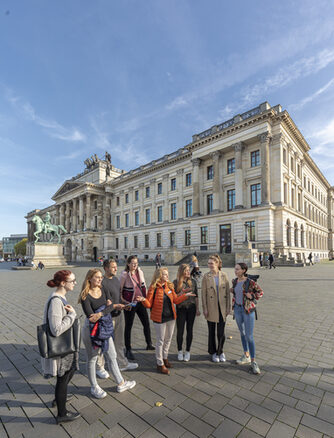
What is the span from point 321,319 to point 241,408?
15.5 feet

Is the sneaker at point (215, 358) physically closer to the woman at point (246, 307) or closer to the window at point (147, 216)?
the woman at point (246, 307)

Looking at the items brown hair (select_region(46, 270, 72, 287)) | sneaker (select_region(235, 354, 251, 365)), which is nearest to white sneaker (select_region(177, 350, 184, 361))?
sneaker (select_region(235, 354, 251, 365))

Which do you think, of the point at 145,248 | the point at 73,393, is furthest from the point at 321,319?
the point at 145,248

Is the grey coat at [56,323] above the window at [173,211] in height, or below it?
below

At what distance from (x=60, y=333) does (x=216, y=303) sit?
2.61 m

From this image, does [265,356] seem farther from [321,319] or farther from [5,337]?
[5,337]

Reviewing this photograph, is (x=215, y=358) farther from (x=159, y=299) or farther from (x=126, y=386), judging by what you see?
(x=126, y=386)

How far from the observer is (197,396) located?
3.11 metres

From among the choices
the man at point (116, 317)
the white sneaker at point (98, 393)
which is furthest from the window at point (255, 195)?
the white sneaker at point (98, 393)

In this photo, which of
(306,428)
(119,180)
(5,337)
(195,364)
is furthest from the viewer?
(119,180)

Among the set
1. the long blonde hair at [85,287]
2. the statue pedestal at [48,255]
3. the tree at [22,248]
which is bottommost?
the tree at [22,248]

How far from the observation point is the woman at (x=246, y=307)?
379 cm

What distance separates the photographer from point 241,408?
9.32ft

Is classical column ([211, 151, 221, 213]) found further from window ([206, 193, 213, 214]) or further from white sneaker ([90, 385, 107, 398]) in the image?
white sneaker ([90, 385, 107, 398])
